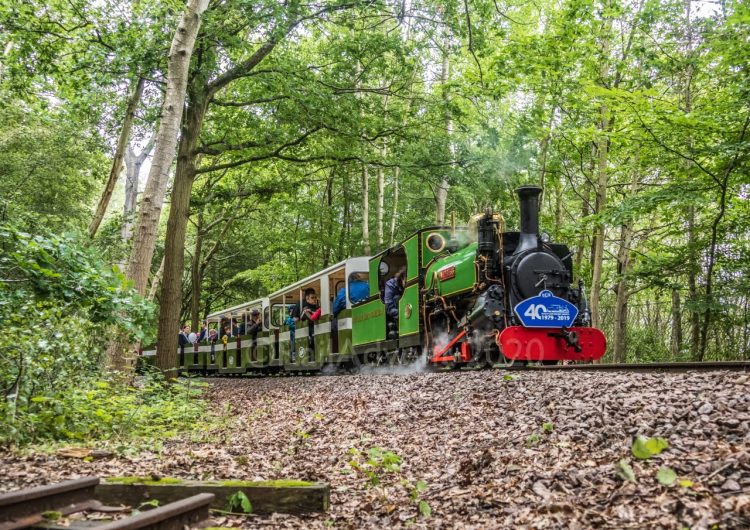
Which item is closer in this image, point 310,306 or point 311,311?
A: point 311,311

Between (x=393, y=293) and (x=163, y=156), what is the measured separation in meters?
5.88

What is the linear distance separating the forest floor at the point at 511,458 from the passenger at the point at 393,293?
5.74 m

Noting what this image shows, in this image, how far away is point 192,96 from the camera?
12.3 meters

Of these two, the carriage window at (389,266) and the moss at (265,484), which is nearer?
the moss at (265,484)

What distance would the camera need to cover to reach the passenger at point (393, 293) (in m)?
12.9

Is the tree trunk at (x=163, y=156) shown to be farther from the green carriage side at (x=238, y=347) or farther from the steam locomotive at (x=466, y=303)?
the green carriage side at (x=238, y=347)

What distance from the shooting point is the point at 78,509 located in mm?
3561

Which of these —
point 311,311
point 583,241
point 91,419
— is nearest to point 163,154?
point 91,419

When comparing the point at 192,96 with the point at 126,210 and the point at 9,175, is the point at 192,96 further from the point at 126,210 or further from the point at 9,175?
the point at 9,175

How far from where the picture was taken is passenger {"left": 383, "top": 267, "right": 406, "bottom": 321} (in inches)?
509

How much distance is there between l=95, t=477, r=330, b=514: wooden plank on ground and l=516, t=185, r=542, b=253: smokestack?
7.36 meters

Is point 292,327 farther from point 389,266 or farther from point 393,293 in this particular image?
point 393,293

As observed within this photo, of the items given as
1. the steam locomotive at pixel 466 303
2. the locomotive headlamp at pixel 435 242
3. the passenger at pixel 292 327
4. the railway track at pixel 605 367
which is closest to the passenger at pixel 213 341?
the passenger at pixel 292 327

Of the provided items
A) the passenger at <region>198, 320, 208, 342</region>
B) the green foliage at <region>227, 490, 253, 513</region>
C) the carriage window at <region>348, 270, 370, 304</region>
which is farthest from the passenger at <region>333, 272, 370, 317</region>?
the passenger at <region>198, 320, 208, 342</region>
